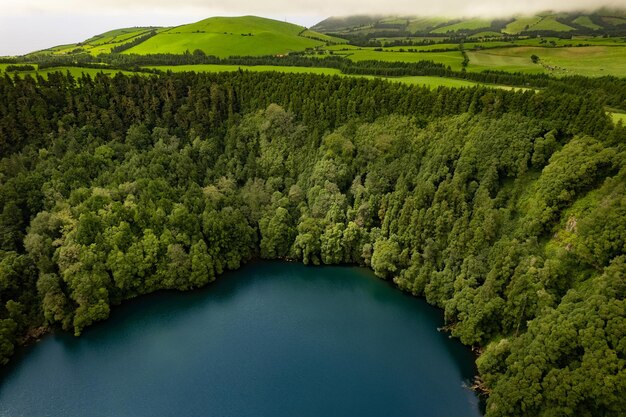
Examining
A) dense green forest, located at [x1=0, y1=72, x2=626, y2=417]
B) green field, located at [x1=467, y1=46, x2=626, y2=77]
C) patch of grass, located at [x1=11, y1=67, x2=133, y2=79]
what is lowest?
dense green forest, located at [x1=0, y1=72, x2=626, y2=417]

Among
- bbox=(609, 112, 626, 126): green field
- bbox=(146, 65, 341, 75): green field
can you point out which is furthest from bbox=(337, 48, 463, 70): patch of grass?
bbox=(609, 112, 626, 126): green field

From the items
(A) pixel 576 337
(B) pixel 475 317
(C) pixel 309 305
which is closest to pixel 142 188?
(C) pixel 309 305

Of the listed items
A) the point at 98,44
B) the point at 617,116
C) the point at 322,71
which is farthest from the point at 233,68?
the point at 98,44

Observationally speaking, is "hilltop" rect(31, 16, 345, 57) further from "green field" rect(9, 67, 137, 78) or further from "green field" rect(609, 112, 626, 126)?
"green field" rect(609, 112, 626, 126)

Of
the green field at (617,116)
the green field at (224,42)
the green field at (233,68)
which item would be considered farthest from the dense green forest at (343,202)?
the green field at (224,42)

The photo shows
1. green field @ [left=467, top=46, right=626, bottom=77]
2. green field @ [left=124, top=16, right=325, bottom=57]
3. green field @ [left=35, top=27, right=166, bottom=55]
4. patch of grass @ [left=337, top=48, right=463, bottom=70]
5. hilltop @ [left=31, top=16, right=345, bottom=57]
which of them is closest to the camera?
green field @ [left=467, top=46, right=626, bottom=77]

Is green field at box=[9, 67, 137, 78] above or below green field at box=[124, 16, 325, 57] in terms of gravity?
below
